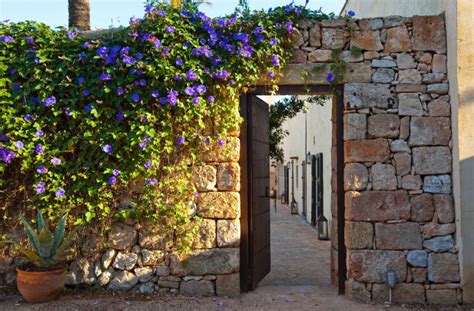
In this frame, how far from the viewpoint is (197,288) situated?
4438mm

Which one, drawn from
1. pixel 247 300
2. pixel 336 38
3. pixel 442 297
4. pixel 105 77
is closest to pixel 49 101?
pixel 105 77

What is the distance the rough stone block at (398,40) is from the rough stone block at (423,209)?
1482 mm

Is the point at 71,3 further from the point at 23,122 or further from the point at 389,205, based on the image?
the point at 389,205

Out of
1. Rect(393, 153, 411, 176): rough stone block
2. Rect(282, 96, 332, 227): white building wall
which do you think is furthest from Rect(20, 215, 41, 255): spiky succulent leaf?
Rect(282, 96, 332, 227): white building wall

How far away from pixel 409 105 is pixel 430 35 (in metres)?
0.74

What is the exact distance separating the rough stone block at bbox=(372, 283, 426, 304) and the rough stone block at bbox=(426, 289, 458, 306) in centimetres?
6

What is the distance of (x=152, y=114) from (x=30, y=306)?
207cm

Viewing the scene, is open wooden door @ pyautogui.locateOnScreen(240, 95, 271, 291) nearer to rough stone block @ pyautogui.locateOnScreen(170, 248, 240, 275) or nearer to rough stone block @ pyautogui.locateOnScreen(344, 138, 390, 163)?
rough stone block @ pyautogui.locateOnScreen(170, 248, 240, 275)

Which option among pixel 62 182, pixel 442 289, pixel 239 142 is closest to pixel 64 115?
pixel 62 182

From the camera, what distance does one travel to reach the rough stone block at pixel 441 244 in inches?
171

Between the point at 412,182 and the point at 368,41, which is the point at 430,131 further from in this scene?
the point at 368,41

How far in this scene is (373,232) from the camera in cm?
442

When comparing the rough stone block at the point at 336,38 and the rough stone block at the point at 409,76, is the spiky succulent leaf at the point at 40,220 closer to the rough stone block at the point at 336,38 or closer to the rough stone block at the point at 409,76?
the rough stone block at the point at 336,38

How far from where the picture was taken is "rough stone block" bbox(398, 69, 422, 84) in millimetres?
4484
